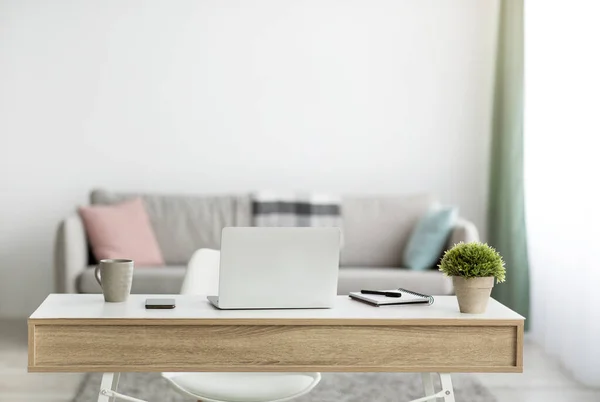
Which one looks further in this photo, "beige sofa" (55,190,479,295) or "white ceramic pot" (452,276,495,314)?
"beige sofa" (55,190,479,295)

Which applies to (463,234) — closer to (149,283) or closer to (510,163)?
(510,163)

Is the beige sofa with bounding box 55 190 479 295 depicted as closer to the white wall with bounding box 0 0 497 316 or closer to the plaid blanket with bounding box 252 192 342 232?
the plaid blanket with bounding box 252 192 342 232

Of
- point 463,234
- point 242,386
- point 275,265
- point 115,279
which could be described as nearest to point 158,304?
point 115,279

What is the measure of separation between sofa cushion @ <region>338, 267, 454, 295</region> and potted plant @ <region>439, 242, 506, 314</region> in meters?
2.11

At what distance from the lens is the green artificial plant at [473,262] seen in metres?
1.96

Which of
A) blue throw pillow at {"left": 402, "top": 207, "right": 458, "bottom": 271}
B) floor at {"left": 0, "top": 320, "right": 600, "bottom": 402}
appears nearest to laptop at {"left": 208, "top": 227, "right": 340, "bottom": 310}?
floor at {"left": 0, "top": 320, "right": 600, "bottom": 402}

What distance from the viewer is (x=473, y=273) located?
1952 millimetres

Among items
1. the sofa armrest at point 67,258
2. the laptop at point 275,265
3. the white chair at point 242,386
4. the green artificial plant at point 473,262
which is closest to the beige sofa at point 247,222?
the sofa armrest at point 67,258

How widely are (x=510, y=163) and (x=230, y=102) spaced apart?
5.80 feet

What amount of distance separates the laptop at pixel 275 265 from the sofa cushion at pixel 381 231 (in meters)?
2.77

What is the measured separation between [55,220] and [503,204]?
2.78m

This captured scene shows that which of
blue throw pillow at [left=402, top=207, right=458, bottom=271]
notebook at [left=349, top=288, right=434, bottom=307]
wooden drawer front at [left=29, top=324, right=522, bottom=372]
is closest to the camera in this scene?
wooden drawer front at [left=29, top=324, right=522, bottom=372]

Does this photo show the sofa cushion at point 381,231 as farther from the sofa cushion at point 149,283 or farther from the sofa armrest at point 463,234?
the sofa cushion at point 149,283

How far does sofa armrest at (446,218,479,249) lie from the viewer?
4.25 m
